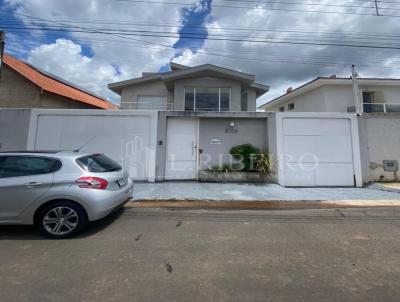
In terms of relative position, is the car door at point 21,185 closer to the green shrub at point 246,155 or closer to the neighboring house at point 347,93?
the green shrub at point 246,155

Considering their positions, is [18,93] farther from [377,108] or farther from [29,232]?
[377,108]

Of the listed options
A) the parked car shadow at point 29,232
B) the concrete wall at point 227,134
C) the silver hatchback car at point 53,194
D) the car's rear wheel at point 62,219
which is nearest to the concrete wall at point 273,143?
the concrete wall at point 227,134

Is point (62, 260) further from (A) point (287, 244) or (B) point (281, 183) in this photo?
(B) point (281, 183)

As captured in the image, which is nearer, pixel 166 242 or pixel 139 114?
pixel 166 242

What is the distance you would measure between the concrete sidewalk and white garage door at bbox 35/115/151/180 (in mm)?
1289

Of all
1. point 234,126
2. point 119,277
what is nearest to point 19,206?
point 119,277

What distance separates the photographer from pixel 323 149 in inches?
395

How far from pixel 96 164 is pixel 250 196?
4.80m

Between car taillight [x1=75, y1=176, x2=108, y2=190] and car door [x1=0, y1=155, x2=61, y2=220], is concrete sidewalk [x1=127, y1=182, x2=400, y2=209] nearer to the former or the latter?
car taillight [x1=75, y1=176, x2=108, y2=190]

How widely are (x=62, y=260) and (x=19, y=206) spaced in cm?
160

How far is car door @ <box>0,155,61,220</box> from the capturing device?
4207mm

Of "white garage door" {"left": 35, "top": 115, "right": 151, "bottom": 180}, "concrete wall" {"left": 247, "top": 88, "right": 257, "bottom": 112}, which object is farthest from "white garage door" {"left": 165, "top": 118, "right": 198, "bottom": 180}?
"concrete wall" {"left": 247, "top": 88, "right": 257, "bottom": 112}

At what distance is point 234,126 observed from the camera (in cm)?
1054

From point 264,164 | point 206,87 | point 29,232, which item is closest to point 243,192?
point 264,164
